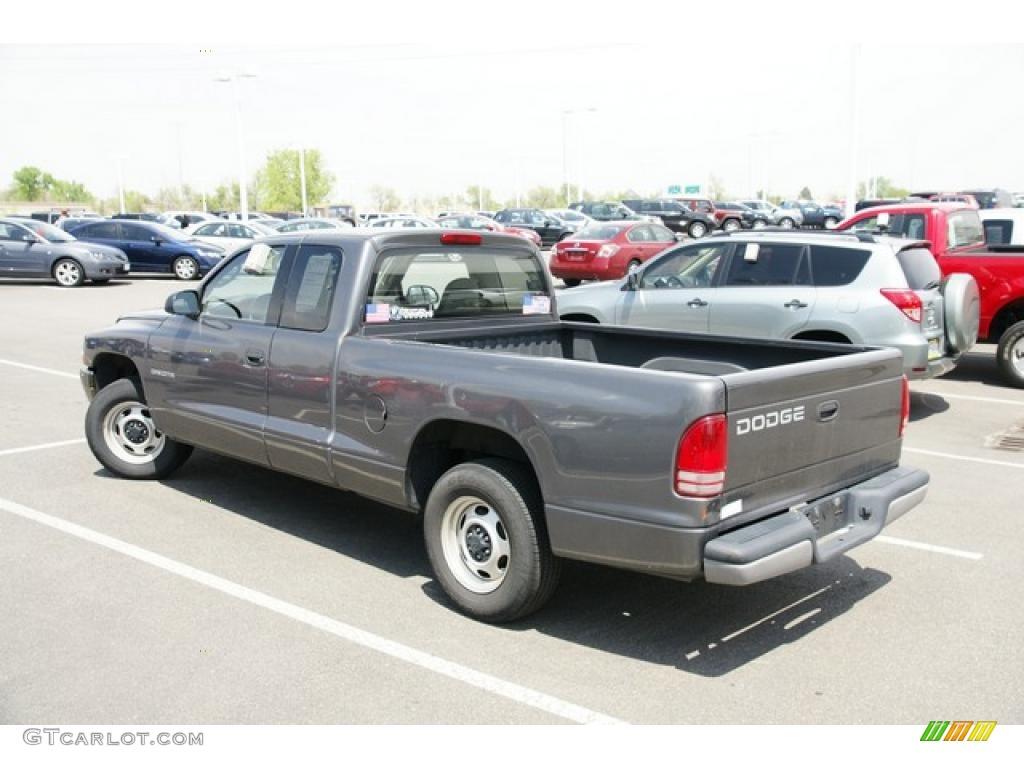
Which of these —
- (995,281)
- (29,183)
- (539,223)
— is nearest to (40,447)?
(995,281)

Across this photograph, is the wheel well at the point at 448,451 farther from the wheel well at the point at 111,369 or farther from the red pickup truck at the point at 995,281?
the red pickup truck at the point at 995,281

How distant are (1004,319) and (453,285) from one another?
7.92 m

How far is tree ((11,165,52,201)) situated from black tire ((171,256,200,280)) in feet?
406

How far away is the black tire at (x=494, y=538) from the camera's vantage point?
456 cm

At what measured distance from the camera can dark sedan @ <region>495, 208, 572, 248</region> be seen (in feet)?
126

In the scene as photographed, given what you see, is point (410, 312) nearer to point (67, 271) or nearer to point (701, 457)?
point (701, 457)

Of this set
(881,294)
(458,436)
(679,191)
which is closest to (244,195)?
(881,294)

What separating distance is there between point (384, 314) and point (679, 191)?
119821 mm

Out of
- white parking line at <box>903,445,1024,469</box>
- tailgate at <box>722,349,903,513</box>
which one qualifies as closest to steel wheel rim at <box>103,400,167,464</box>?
tailgate at <box>722,349,903,513</box>

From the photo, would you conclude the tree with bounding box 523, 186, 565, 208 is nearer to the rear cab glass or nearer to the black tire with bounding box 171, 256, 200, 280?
the black tire with bounding box 171, 256, 200, 280

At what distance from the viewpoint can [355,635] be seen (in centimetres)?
465

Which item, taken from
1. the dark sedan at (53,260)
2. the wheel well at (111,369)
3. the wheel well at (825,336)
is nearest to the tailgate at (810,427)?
the wheel well at (825,336)

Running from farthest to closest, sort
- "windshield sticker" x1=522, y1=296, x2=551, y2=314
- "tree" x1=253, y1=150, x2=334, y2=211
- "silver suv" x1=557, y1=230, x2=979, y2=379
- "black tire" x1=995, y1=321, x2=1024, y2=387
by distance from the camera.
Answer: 1. "tree" x1=253, y1=150, x2=334, y2=211
2. "black tire" x1=995, y1=321, x2=1024, y2=387
3. "silver suv" x1=557, y1=230, x2=979, y2=379
4. "windshield sticker" x1=522, y1=296, x2=551, y2=314

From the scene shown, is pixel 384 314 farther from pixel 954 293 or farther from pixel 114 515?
pixel 954 293
